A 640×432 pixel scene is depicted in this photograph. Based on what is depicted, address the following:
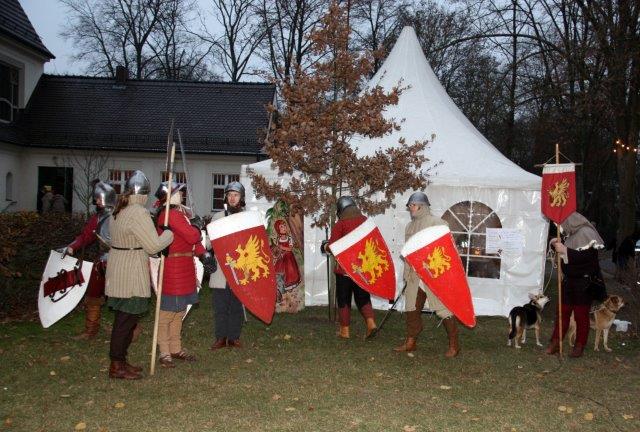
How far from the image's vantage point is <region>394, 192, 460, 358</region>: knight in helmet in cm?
738

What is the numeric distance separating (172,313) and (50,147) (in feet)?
64.9

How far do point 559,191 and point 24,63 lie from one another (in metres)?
21.9

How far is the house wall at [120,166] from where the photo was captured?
2427cm

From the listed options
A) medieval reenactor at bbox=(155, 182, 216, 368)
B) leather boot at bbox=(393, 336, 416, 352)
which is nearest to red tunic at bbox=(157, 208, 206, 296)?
medieval reenactor at bbox=(155, 182, 216, 368)

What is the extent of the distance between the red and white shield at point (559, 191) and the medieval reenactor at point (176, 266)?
149 inches

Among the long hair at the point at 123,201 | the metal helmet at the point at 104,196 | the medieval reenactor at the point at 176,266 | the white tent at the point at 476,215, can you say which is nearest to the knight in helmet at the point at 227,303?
the medieval reenactor at the point at 176,266

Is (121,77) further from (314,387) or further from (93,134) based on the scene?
(314,387)

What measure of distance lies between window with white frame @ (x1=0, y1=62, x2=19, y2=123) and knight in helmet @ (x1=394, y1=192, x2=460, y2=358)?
20.1m

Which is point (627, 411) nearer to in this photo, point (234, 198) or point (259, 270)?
point (259, 270)

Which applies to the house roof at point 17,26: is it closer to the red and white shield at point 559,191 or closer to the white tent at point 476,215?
the white tent at point 476,215

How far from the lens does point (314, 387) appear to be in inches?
236

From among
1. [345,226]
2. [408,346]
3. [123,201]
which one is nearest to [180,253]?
[123,201]

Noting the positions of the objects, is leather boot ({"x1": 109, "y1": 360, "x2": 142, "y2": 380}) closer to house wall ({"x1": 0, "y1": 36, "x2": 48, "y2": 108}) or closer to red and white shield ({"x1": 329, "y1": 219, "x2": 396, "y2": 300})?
red and white shield ({"x1": 329, "y1": 219, "x2": 396, "y2": 300})

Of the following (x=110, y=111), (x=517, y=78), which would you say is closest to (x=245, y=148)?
(x=110, y=111)
